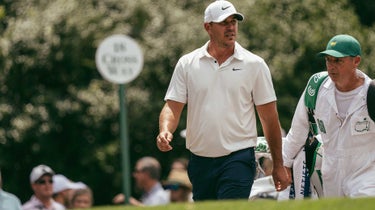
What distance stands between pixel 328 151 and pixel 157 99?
1367cm

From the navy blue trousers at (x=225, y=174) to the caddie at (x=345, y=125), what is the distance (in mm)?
605

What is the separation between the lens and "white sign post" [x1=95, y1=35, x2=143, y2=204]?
71.9ft

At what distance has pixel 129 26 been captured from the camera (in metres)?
27.6

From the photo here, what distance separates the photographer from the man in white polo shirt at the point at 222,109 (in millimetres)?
13914

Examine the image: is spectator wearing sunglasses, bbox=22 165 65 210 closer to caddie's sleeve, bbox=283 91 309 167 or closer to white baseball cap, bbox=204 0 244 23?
caddie's sleeve, bbox=283 91 309 167

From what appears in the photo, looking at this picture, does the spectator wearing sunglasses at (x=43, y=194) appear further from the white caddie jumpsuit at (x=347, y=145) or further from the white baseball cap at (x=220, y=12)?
the white caddie jumpsuit at (x=347, y=145)

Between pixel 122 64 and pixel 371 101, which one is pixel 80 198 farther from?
pixel 371 101

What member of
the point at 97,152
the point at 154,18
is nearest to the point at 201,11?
the point at 154,18

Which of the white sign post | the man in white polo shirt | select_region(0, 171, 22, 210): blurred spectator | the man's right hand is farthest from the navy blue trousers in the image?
the white sign post

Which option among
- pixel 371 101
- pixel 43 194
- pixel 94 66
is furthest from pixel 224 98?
pixel 94 66

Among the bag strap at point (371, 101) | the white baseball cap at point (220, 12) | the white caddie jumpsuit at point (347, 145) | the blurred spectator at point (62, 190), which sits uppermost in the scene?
the white baseball cap at point (220, 12)

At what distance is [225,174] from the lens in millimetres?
14008

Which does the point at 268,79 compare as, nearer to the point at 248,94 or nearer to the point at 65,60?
the point at 248,94

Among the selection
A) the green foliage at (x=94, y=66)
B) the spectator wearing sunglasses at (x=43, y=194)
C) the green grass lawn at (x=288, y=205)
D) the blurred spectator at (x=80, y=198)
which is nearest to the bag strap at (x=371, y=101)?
the green grass lawn at (x=288, y=205)
